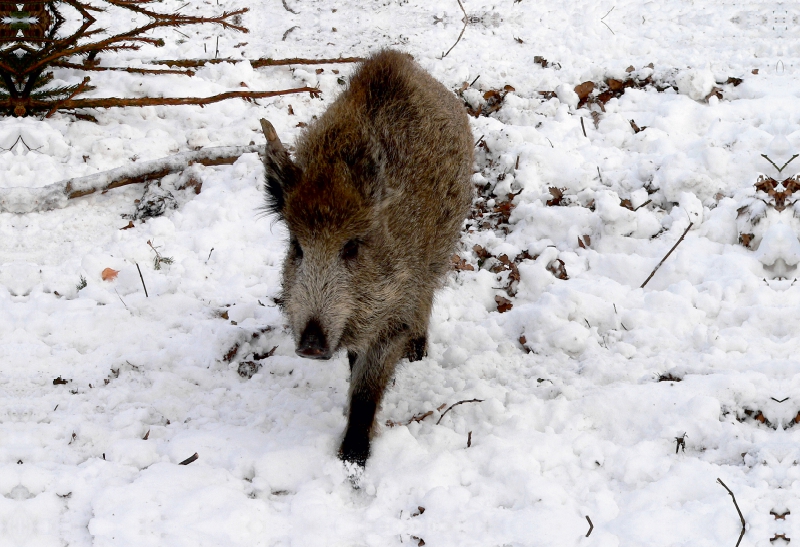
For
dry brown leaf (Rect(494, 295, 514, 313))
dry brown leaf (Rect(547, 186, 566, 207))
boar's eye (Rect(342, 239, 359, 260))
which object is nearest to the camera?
boar's eye (Rect(342, 239, 359, 260))

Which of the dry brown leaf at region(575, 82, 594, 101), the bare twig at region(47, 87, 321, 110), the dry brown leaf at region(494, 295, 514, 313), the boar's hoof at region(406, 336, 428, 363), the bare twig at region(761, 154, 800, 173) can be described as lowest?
the boar's hoof at region(406, 336, 428, 363)

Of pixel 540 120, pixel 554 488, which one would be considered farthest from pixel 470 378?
pixel 540 120

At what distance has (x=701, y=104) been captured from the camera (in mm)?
6289

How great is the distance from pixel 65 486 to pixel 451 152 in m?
2.81

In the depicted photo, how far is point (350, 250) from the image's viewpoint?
3365 mm

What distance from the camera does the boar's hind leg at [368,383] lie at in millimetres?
3656

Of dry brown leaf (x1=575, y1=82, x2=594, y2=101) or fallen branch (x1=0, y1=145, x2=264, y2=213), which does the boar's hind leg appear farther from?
dry brown leaf (x1=575, y1=82, x2=594, y2=101)

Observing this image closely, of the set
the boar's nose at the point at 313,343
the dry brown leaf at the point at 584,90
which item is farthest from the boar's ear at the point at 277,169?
the dry brown leaf at the point at 584,90

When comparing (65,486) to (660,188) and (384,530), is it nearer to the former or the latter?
(384,530)

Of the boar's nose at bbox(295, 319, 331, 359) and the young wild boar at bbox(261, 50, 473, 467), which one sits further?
the young wild boar at bbox(261, 50, 473, 467)

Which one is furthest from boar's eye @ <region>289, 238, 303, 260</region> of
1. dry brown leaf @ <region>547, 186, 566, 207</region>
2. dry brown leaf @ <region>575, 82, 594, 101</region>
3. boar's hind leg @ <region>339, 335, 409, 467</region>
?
dry brown leaf @ <region>575, 82, 594, 101</region>

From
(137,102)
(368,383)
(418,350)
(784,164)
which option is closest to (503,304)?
(418,350)

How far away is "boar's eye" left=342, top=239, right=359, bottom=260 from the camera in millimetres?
3342

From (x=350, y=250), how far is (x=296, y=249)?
11.3 inches
